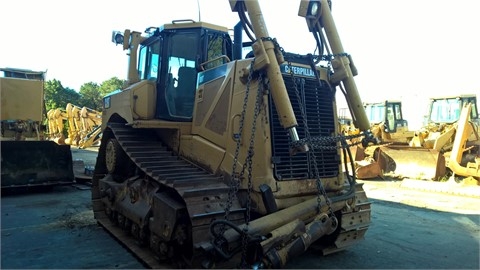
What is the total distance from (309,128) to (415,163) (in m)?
8.43

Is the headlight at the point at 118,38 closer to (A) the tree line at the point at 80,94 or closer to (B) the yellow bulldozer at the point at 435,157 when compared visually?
(B) the yellow bulldozer at the point at 435,157

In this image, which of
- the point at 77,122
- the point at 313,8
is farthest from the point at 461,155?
the point at 77,122

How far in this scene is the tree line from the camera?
50.1 metres

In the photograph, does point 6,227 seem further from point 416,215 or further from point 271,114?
point 416,215

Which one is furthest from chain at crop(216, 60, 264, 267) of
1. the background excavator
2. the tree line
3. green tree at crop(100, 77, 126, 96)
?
green tree at crop(100, 77, 126, 96)

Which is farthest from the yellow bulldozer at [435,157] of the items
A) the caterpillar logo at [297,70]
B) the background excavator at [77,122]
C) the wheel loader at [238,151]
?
the background excavator at [77,122]

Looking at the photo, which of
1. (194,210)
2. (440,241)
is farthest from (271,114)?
(440,241)

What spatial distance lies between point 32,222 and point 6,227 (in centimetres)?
38

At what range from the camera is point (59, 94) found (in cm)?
5156

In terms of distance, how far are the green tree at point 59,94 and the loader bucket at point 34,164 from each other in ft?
145

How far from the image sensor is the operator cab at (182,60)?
517cm

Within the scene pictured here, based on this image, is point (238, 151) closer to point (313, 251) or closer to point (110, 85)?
point (313, 251)

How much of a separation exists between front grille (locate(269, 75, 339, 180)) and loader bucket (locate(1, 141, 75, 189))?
6748 millimetres

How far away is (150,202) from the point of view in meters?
4.56
